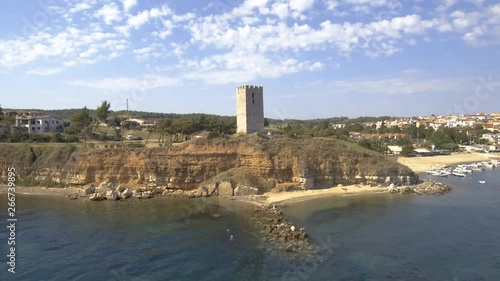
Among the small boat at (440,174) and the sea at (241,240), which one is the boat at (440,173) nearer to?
the small boat at (440,174)

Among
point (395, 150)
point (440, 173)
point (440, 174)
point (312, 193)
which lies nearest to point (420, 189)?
point (312, 193)

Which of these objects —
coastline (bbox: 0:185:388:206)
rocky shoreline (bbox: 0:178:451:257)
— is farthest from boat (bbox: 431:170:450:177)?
coastline (bbox: 0:185:388:206)

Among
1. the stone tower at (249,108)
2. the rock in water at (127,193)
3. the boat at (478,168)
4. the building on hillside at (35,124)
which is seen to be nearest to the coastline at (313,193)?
the stone tower at (249,108)

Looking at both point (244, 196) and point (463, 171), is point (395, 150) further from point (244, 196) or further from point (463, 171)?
point (244, 196)

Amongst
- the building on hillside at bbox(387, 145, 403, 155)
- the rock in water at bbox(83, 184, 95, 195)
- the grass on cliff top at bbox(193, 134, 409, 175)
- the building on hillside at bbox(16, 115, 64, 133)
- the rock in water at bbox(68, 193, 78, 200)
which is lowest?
the rock in water at bbox(68, 193, 78, 200)

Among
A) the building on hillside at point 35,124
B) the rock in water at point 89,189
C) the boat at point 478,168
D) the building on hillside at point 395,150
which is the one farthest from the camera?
the building on hillside at point 395,150

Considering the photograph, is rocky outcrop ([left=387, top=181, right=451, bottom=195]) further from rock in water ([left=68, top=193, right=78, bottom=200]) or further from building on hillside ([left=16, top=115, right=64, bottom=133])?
building on hillside ([left=16, top=115, right=64, bottom=133])
